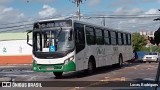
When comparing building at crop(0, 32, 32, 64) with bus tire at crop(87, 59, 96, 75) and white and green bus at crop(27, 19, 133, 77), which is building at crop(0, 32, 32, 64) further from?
white and green bus at crop(27, 19, 133, 77)

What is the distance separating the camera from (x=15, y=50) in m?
60.0

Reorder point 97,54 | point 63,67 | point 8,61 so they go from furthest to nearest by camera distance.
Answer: point 8,61
point 97,54
point 63,67

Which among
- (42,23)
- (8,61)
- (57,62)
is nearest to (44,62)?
(57,62)

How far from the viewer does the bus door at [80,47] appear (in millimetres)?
19297

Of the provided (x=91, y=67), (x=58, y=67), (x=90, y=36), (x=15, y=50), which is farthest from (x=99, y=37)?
(x=15, y=50)

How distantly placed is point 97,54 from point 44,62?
4.80 metres

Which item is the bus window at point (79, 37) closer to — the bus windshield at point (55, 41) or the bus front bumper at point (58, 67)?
the bus windshield at point (55, 41)

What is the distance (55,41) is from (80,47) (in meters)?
1.68

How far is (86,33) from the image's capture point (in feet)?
68.7

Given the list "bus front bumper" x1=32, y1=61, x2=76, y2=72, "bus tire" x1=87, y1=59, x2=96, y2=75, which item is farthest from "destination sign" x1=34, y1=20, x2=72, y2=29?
"bus tire" x1=87, y1=59, x2=96, y2=75

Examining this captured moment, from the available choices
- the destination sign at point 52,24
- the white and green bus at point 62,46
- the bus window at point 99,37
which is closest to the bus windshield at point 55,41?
the white and green bus at point 62,46

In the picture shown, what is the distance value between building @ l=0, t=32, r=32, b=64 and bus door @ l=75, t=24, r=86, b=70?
128 ft

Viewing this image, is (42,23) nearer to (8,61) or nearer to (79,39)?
(79,39)

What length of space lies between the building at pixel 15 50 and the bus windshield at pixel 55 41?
39538mm
